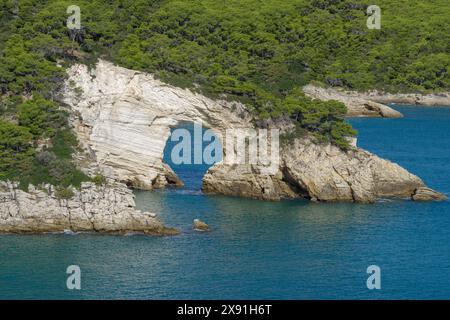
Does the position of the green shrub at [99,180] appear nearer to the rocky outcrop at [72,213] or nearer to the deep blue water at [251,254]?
the rocky outcrop at [72,213]

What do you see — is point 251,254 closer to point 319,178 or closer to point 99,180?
point 99,180

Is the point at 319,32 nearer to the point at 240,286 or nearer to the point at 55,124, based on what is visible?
the point at 55,124

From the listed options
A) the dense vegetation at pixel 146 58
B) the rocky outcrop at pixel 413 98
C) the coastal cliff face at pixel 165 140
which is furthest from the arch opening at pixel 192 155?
the rocky outcrop at pixel 413 98

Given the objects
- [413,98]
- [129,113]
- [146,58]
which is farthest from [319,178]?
[413,98]

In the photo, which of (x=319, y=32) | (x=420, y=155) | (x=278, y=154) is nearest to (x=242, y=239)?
(x=278, y=154)

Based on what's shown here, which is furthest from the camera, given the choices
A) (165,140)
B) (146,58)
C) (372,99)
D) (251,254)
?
(372,99)

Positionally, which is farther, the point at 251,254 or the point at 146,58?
the point at 146,58

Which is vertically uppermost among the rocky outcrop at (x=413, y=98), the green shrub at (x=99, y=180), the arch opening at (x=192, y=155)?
the rocky outcrop at (x=413, y=98)
